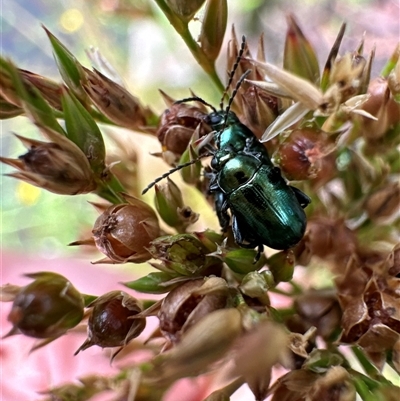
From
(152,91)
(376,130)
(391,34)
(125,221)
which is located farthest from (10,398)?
(391,34)

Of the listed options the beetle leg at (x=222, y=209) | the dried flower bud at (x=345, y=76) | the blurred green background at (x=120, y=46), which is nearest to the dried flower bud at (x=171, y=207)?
the beetle leg at (x=222, y=209)

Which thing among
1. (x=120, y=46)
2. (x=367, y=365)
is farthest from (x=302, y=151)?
(x=120, y=46)

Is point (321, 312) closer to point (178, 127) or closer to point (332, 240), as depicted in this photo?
point (332, 240)

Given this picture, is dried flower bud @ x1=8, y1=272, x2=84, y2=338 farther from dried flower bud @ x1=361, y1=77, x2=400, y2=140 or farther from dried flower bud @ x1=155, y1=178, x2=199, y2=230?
dried flower bud @ x1=361, y1=77, x2=400, y2=140

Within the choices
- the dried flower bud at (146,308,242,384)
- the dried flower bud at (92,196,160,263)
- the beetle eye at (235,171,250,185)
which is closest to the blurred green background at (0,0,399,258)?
the beetle eye at (235,171,250,185)

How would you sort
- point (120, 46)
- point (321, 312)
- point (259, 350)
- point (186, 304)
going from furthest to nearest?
1. point (120, 46)
2. point (321, 312)
3. point (186, 304)
4. point (259, 350)
